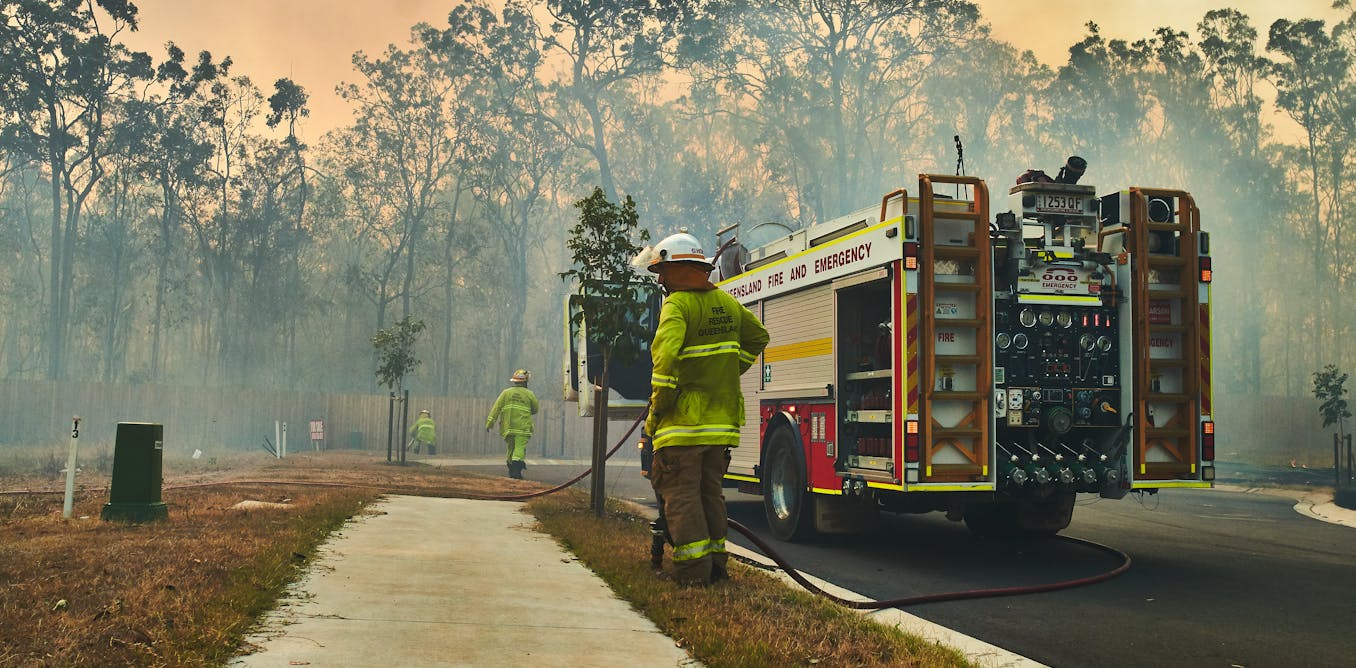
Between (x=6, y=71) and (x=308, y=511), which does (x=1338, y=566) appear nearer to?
(x=308, y=511)

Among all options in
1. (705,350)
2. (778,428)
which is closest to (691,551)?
(705,350)

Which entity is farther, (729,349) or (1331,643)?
(729,349)

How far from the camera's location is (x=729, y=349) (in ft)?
24.4

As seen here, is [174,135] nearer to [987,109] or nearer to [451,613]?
[987,109]

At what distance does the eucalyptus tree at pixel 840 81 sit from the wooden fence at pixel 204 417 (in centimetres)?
1487

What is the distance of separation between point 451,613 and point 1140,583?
4.97 meters

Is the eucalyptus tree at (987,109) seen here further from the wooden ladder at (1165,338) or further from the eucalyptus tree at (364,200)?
the wooden ladder at (1165,338)

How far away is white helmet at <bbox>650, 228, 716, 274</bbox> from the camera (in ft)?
25.1

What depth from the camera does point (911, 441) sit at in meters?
8.75

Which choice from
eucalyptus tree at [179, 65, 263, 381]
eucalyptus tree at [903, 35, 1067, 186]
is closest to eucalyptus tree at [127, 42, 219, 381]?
eucalyptus tree at [179, 65, 263, 381]

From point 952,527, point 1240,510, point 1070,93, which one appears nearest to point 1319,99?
point 1070,93

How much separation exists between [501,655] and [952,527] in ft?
28.8

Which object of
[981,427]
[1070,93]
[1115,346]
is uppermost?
[1070,93]

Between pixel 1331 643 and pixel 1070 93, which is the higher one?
pixel 1070 93
